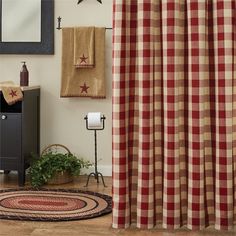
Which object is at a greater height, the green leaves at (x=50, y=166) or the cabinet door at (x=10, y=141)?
the cabinet door at (x=10, y=141)

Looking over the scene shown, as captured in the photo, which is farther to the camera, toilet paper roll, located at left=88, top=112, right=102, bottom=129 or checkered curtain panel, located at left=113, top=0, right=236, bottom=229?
toilet paper roll, located at left=88, top=112, right=102, bottom=129

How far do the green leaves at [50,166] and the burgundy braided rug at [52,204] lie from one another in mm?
142

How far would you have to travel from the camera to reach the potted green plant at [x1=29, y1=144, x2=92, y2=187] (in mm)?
3559

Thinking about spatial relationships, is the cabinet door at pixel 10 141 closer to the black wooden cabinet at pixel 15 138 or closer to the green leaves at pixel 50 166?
the black wooden cabinet at pixel 15 138

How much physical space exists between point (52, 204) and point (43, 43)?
1.59 meters

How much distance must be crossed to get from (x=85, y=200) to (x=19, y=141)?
32.0 inches

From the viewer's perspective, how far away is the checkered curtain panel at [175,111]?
233 cm

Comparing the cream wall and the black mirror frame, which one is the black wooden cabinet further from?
the black mirror frame

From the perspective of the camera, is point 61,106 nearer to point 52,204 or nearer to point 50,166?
point 50,166

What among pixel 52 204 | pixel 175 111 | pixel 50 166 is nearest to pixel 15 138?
pixel 50 166

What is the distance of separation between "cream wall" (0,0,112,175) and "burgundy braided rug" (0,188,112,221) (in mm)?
678

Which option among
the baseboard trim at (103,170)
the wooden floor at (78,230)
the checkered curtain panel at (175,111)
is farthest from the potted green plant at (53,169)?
the checkered curtain panel at (175,111)

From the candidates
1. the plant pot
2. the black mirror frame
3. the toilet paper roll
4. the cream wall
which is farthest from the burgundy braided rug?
the black mirror frame

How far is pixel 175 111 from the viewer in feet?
7.77
